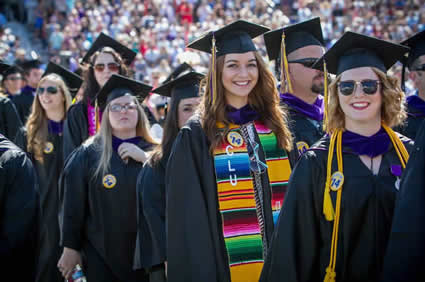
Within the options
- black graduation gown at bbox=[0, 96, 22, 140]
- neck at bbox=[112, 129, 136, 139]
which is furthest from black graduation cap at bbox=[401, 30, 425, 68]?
black graduation gown at bbox=[0, 96, 22, 140]

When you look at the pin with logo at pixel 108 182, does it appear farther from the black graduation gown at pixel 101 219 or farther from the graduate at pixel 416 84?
the graduate at pixel 416 84

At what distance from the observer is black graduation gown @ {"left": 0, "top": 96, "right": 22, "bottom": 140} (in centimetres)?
656

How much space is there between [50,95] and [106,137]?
1.85 m

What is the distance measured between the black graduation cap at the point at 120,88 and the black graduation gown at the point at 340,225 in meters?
2.66

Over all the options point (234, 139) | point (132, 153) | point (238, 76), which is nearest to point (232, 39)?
point (238, 76)

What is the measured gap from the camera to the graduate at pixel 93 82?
617 cm

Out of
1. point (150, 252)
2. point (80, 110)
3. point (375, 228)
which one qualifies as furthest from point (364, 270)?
point (80, 110)

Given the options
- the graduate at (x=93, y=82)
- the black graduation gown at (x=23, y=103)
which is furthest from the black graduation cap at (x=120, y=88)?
the black graduation gown at (x=23, y=103)

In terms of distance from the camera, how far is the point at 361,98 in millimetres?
3098

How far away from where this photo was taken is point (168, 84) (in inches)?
194

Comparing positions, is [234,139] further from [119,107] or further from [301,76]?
[119,107]

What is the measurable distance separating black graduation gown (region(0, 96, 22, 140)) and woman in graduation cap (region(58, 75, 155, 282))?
193cm

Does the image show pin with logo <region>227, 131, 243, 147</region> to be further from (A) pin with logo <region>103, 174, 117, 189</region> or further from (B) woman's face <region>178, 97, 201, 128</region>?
(A) pin with logo <region>103, 174, 117, 189</region>

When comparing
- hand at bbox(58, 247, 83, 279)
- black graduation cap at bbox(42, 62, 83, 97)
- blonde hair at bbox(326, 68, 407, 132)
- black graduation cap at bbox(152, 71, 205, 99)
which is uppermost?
black graduation cap at bbox(42, 62, 83, 97)
